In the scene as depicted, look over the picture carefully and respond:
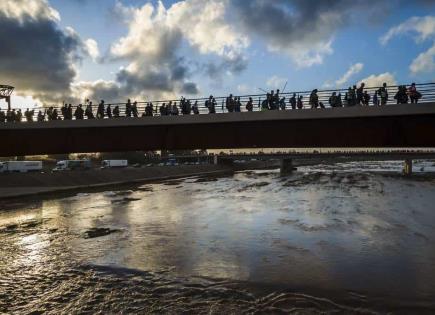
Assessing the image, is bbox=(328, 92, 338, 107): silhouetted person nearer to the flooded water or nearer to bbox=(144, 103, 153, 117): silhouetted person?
the flooded water

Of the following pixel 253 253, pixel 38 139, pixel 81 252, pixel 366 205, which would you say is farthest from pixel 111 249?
pixel 366 205

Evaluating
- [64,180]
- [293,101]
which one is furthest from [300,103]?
[64,180]

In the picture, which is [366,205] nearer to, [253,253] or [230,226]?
[230,226]

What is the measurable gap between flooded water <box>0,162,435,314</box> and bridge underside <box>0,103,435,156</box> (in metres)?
6.32

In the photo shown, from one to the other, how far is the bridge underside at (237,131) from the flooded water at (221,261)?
6.32 meters

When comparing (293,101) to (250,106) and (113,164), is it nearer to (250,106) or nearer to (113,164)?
(250,106)

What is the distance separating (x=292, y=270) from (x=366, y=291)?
3758mm

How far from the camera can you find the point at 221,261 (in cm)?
2034

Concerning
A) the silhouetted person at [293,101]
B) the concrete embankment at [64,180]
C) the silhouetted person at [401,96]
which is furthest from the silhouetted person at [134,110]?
the concrete embankment at [64,180]

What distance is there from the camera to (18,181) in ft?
228

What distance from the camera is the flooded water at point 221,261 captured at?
47.5ft

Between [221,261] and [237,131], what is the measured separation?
10.5m

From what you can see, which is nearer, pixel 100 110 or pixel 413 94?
pixel 413 94

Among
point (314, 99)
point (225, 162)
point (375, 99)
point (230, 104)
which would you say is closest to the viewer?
point (375, 99)
